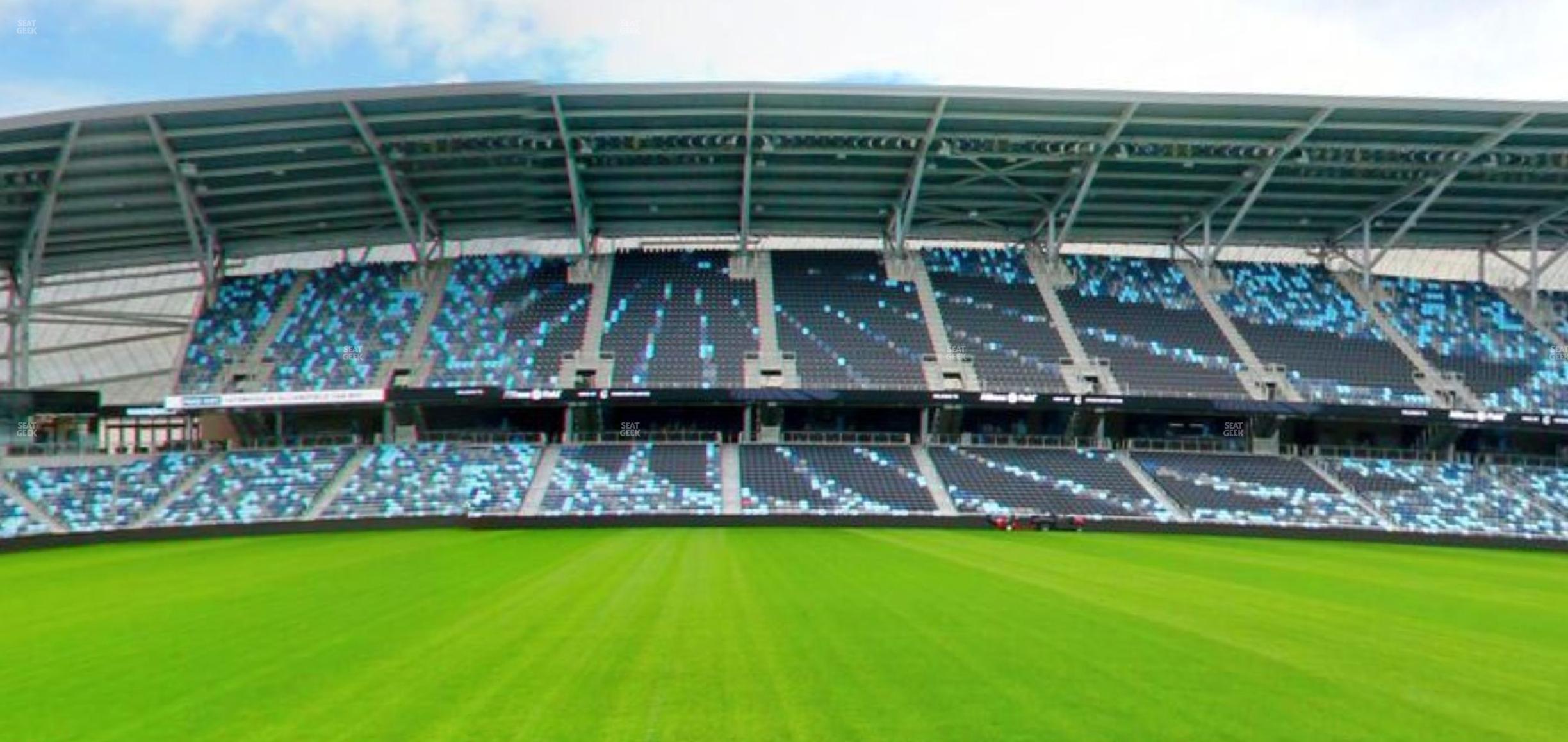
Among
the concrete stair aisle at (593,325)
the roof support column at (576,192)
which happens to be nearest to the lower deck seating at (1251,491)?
the concrete stair aisle at (593,325)

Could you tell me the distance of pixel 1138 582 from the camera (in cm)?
2302

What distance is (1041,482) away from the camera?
47.9 m

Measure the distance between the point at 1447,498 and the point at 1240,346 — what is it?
10.7 m

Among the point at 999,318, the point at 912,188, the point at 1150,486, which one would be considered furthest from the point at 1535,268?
the point at 912,188

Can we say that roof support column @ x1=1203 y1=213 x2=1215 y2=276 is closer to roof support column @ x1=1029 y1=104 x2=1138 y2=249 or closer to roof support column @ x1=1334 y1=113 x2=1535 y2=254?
roof support column @ x1=1029 y1=104 x2=1138 y2=249

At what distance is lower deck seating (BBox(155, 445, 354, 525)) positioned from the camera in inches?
1735

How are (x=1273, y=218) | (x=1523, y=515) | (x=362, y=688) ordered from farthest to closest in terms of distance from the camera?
1. (x=1273, y=218)
2. (x=1523, y=515)
3. (x=362, y=688)

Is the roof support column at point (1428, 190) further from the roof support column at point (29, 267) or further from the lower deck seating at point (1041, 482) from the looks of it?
the roof support column at point (29, 267)

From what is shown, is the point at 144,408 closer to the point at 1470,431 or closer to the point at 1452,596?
the point at 1452,596

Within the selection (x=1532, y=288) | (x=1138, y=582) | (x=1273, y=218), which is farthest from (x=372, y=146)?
(x=1532, y=288)

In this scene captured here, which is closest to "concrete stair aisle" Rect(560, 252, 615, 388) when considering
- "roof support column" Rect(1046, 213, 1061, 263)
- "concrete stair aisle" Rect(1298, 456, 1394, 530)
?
"roof support column" Rect(1046, 213, 1061, 263)

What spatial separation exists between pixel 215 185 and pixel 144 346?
997 centimetres

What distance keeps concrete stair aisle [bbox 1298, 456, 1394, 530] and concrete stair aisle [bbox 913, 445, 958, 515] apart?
15979 mm

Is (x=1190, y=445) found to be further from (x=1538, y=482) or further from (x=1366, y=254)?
A: (x=1538, y=482)
